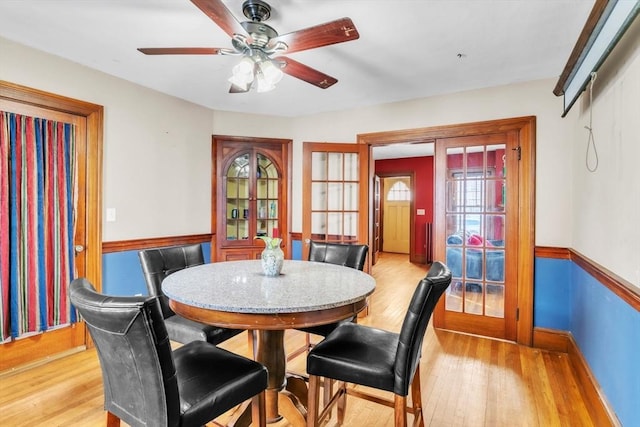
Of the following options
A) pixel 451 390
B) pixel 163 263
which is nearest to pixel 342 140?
pixel 163 263

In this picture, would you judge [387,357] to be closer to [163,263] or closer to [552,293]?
[163,263]

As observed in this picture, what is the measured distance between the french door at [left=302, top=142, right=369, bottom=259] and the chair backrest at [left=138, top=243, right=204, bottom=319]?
161cm

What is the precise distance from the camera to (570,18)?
6.86ft

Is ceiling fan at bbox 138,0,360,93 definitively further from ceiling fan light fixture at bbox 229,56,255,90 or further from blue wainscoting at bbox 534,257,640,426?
blue wainscoting at bbox 534,257,640,426

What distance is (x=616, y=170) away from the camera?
181 cm

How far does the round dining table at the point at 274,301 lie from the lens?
55.2 inches

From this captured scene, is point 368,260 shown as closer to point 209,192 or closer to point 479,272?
point 479,272

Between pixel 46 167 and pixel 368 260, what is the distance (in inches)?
121

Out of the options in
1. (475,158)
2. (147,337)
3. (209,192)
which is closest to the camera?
(147,337)

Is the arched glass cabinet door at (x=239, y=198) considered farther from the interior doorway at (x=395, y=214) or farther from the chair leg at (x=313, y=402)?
the interior doorway at (x=395, y=214)

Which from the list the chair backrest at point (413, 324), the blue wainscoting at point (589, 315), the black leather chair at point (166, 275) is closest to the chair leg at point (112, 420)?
the black leather chair at point (166, 275)

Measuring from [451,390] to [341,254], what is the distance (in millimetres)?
1206

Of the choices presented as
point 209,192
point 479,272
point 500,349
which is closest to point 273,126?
point 209,192

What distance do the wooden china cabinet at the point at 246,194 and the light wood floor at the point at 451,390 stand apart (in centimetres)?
133
